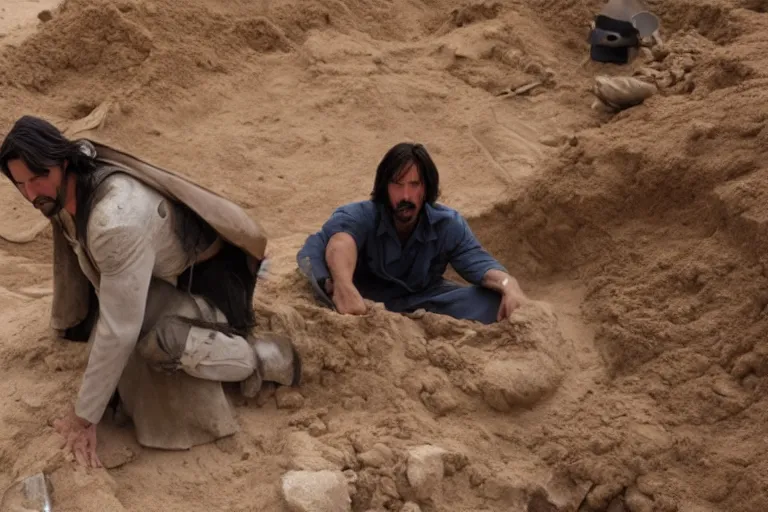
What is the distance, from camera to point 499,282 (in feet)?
12.6

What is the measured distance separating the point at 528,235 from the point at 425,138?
1.32 metres

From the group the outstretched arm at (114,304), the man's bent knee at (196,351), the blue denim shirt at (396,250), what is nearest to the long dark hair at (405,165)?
the blue denim shirt at (396,250)

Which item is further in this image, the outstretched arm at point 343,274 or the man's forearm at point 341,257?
the man's forearm at point 341,257

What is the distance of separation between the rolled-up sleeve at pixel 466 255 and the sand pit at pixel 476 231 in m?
0.35

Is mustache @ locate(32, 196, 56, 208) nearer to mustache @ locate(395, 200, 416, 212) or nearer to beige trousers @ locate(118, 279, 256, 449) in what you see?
beige trousers @ locate(118, 279, 256, 449)

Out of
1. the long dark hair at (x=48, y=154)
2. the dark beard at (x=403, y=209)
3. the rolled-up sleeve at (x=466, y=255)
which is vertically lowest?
the rolled-up sleeve at (x=466, y=255)

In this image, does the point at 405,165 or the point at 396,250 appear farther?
the point at 396,250

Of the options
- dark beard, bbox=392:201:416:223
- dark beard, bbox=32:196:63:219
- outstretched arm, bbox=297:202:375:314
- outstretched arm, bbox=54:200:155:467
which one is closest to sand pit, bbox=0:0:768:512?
outstretched arm, bbox=297:202:375:314

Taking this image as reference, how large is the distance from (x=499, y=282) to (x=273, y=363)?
3.52 feet

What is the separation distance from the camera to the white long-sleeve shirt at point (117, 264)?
264 cm

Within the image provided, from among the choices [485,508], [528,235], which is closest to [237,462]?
[485,508]

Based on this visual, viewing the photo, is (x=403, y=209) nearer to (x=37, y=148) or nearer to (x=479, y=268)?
(x=479, y=268)

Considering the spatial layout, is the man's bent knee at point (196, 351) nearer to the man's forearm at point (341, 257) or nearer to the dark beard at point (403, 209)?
the man's forearm at point (341, 257)

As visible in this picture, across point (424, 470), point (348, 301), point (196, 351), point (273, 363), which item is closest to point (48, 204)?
point (196, 351)
